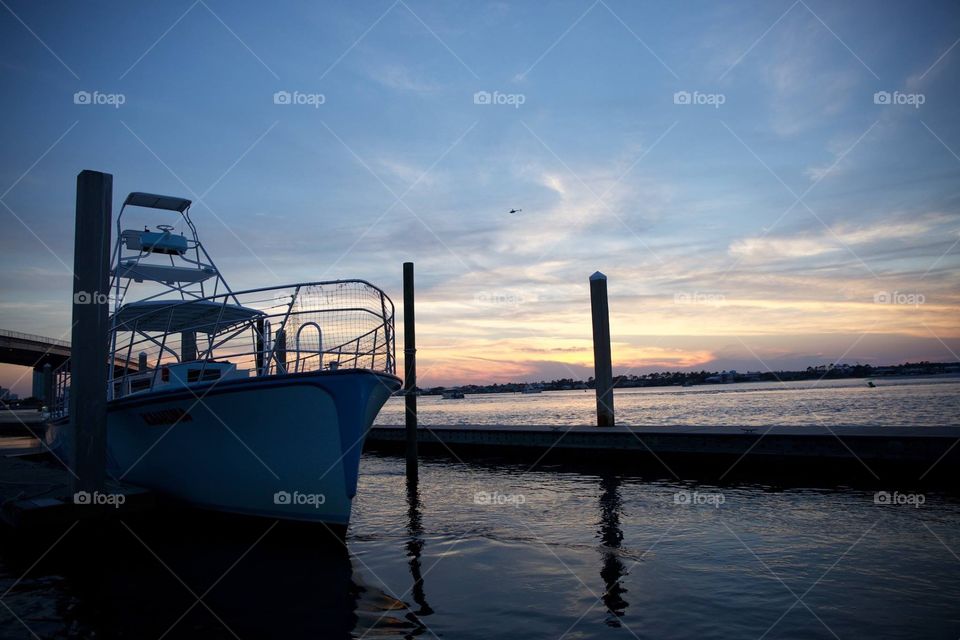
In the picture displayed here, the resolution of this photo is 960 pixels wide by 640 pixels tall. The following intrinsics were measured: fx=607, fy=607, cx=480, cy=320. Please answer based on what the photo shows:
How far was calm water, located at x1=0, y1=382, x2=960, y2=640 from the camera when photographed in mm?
5812

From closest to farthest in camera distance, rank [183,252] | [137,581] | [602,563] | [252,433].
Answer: [137,581]
[602,563]
[252,433]
[183,252]

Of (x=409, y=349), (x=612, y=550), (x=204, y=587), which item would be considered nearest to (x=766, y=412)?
(x=409, y=349)

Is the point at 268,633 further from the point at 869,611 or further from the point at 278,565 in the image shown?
the point at 869,611

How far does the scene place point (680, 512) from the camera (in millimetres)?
10977

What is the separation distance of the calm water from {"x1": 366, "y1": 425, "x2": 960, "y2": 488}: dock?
1.56 meters

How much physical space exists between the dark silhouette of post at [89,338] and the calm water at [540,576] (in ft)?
4.60

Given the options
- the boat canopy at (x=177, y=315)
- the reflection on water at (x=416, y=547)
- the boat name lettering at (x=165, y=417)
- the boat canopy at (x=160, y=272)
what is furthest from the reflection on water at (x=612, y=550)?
the boat canopy at (x=160, y=272)

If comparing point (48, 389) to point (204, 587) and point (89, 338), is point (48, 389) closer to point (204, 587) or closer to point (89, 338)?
point (89, 338)

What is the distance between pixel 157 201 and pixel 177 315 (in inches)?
122

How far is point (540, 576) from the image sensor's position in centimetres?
732

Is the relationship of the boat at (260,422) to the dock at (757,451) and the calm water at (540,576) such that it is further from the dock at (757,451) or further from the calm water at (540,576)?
the dock at (757,451)

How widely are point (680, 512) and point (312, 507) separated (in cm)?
648

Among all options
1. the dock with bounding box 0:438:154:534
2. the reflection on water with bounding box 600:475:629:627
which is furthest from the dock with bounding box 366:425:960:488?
the dock with bounding box 0:438:154:534

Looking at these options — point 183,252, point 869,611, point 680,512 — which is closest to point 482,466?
point 680,512
